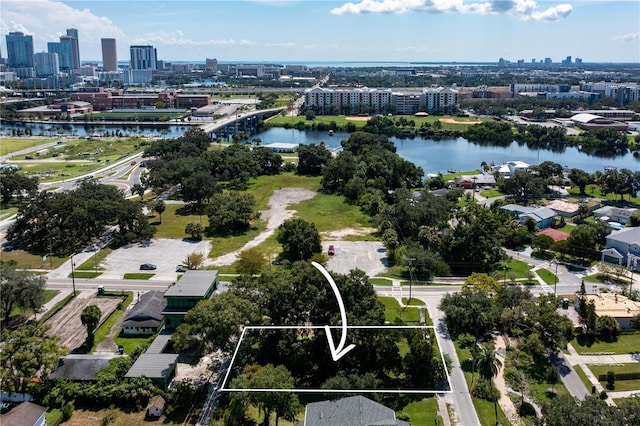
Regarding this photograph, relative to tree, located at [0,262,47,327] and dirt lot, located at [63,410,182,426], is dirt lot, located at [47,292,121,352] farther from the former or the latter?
dirt lot, located at [63,410,182,426]

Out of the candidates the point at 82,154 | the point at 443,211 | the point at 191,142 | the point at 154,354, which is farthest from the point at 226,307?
the point at 82,154

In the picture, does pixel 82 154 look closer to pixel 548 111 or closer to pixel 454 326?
pixel 454 326

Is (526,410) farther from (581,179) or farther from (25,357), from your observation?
(581,179)

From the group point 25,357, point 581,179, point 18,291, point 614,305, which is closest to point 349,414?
point 25,357

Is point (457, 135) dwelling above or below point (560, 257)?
above

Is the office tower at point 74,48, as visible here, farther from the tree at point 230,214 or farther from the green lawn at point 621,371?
the green lawn at point 621,371

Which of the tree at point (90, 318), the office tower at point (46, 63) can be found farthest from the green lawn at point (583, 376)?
the office tower at point (46, 63)
